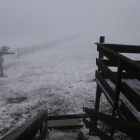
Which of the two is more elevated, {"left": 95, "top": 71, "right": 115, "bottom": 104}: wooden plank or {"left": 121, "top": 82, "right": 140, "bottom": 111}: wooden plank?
{"left": 121, "top": 82, "right": 140, "bottom": 111}: wooden plank

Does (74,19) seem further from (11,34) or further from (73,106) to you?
(73,106)

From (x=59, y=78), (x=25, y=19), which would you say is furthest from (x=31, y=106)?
(x=25, y=19)

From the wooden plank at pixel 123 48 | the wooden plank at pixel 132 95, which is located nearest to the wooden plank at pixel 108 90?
the wooden plank at pixel 132 95

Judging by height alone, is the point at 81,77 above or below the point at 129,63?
below

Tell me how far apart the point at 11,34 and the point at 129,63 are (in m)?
61.4

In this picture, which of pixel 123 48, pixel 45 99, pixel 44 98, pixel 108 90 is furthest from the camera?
pixel 44 98

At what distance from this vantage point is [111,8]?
83.8 meters

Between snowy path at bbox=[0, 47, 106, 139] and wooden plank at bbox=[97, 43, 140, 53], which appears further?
snowy path at bbox=[0, 47, 106, 139]

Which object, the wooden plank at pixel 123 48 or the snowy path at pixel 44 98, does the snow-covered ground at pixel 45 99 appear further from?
the wooden plank at pixel 123 48

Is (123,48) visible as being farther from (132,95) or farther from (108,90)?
(132,95)

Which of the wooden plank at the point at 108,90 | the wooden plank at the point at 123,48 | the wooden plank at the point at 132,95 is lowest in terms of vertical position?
the wooden plank at the point at 108,90

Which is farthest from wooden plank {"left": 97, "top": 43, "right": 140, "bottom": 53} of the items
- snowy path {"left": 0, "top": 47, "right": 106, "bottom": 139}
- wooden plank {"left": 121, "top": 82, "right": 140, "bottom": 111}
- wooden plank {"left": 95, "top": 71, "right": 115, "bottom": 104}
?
snowy path {"left": 0, "top": 47, "right": 106, "bottom": 139}

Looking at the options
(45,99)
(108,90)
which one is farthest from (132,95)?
(45,99)

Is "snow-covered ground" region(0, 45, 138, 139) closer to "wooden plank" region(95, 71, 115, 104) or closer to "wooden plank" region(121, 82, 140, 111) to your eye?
"wooden plank" region(95, 71, 115, 104)
